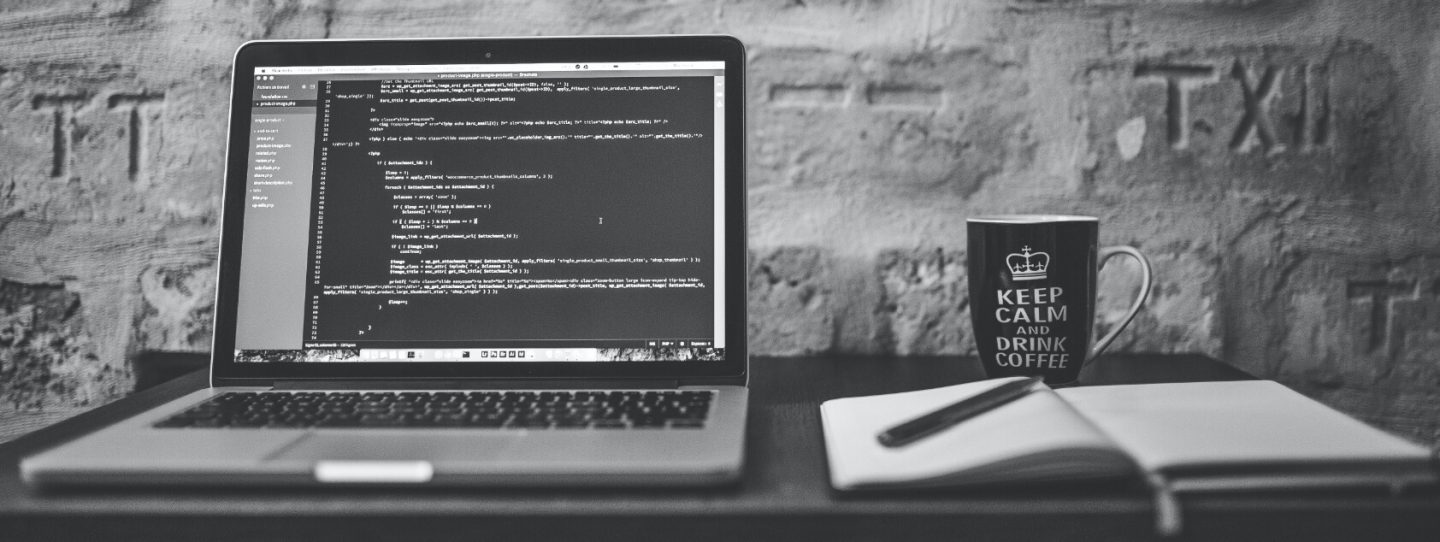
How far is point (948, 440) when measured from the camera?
1.86 ft

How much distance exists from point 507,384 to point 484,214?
15cm

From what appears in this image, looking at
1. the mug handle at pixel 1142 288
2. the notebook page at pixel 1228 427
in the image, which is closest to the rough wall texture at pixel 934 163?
the mug handle at pixel 1142 288

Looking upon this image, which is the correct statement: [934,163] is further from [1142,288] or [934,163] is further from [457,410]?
[457,410]

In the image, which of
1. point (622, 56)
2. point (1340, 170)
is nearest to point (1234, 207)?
point (1340, 170)

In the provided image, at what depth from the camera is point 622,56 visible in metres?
0.81

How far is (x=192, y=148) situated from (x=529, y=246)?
19.0 inches

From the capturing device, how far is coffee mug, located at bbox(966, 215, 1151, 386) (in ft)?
2.55

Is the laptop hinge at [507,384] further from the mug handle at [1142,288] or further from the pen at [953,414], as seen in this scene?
the mug handle at [1142,288]

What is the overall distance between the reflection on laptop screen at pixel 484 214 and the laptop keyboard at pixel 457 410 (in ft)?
0.28

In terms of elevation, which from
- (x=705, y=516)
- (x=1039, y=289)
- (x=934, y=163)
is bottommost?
(x=705, y=516)

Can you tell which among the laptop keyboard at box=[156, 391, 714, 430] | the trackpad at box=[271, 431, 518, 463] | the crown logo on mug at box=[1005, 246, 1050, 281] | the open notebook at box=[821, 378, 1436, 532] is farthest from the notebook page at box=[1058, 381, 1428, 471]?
the trackpad at box=[271, 431, 518, 463]

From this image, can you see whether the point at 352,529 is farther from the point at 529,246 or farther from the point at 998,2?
the point at 998,2

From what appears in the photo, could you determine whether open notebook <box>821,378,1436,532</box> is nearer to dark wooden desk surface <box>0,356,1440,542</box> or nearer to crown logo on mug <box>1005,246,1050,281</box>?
dark wooden desk surface <box>0,356,1440,542</box>

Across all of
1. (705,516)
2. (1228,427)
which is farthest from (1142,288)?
(705,516)
